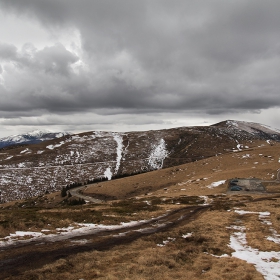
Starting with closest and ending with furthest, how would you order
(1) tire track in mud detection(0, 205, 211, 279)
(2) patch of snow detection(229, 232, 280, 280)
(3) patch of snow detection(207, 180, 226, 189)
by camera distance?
(2) patch of snow detection(229, 232, 280, 280)
(1) tire track in mud detection(0, 205, 211, 279)
(3) patch of snow detection(207, 180, 226, 189)

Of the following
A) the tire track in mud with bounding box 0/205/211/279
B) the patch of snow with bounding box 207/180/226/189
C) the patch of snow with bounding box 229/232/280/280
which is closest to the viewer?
the patch of snow with bounding box 229/232/280/280

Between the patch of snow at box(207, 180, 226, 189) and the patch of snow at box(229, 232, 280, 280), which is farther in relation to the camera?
the patch of snow at box(207, 180, 226, 189)

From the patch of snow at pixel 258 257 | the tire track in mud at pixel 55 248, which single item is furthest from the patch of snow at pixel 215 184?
the patch of snow at pixel 258 257

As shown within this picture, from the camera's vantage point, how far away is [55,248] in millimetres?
15555

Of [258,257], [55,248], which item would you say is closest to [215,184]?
[258,257]

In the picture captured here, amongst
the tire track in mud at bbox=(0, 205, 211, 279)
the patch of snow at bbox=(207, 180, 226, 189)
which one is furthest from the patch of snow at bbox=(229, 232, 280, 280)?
the patch of snow at bbox=(207, 180, 226, 189)

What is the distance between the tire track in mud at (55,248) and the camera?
41.0 feet

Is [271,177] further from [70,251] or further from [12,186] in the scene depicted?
[12,186]

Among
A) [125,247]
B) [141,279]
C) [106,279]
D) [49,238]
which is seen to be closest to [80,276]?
[106,279]

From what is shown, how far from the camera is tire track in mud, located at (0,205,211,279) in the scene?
12500 mm

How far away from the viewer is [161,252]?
15.3m

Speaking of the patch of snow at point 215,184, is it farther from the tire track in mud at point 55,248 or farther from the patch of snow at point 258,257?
the patch of snow at point 258,257

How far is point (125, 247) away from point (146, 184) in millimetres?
71478

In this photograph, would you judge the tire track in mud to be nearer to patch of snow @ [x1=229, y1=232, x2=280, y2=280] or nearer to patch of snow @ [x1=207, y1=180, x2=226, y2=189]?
patch of snow @ [x1=229, y1=232, x2=280, y2=280]
